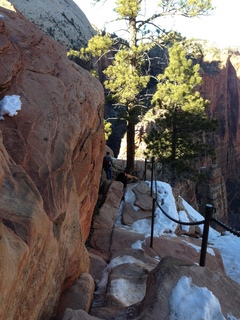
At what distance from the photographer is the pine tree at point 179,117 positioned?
44.1 feet

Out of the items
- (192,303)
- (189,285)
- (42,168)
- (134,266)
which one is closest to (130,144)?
(134,266)

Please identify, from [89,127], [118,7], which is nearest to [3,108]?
[89,127]

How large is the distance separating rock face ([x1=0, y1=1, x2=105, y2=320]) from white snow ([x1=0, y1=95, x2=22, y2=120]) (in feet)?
0.25

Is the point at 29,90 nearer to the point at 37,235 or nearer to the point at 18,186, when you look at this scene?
the point at 18,186

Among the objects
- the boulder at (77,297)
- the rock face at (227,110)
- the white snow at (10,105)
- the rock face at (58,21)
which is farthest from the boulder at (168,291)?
Answer: the rock face at (227,110)

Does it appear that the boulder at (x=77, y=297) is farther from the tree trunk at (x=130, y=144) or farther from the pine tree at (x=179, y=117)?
the pine tree at (x=179, y=117)

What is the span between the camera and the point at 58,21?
36.7 metres

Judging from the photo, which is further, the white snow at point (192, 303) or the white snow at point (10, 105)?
the white snow at point (10, 105)

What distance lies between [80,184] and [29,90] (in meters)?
1.97

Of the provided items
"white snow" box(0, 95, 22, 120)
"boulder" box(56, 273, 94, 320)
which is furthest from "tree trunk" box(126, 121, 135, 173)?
"boulder" box(56, 273, 94, 320)

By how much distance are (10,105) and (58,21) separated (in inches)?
1452

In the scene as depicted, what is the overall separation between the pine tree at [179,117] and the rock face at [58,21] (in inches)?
848

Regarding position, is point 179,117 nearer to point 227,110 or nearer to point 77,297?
point 77,297

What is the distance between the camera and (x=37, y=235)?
2.68 m
